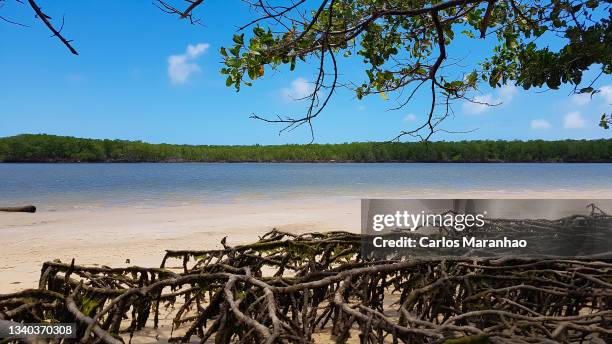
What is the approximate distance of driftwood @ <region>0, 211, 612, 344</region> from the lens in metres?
1.86

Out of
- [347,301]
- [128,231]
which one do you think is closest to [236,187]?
[128,231]

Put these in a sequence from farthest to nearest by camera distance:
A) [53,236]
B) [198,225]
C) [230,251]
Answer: [198,225] < [53,236] < [230,251]

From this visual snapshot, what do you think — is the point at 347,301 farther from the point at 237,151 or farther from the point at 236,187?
the point at 237,151

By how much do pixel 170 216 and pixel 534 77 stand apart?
11.7 metres

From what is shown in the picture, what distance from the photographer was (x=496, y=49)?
5.92 m

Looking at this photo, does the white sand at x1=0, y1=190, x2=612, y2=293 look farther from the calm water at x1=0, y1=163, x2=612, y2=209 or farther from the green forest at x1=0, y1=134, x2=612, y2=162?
the green forest at x1=0, y1=134, x2=612, y2=162

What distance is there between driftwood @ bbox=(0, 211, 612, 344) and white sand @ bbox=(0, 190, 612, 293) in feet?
11.7

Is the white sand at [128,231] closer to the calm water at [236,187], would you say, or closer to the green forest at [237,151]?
the calm water at [236,187]

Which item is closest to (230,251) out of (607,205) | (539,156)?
(607,205)

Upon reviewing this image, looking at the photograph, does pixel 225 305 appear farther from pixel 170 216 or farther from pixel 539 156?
pixel 539 156

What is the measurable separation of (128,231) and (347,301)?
384 inches

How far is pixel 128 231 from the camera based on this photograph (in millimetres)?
11438

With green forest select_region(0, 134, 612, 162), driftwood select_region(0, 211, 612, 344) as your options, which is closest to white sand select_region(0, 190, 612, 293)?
driftwood select_region(0, 211, 612, 344)

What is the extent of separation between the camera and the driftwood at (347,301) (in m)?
1.86
